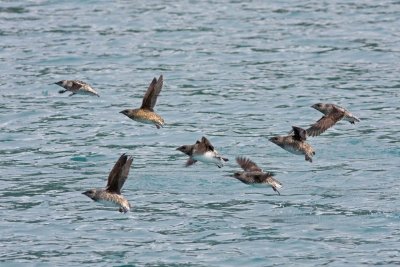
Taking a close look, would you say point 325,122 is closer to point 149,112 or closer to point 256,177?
point 256,177

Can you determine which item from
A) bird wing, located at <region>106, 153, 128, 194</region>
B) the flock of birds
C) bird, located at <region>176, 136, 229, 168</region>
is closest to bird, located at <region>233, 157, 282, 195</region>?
the flock of birds

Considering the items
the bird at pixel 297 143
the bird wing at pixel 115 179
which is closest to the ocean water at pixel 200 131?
the bird wing at pixel 115 179

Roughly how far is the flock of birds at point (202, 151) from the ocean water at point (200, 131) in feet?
3.08

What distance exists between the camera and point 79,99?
27.2m

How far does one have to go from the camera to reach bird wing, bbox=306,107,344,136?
Answer: 18250 mm

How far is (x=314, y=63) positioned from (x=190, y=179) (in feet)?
27.4

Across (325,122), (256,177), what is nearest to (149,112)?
(256,177)

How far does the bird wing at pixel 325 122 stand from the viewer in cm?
1825

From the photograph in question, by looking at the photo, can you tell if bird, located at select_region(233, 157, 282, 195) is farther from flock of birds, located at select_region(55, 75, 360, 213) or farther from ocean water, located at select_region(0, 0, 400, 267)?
ocean water, located at select_region(0, 0, 400, 267)

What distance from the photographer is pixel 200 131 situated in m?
24.3

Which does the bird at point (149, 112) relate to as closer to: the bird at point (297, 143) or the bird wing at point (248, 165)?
the bird wing at point (248, 165)

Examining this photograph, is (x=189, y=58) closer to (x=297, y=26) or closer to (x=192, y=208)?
(x=297, y=26)

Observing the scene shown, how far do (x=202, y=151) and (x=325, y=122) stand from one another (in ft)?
6.50

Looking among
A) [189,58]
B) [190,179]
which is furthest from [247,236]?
[189,58]
